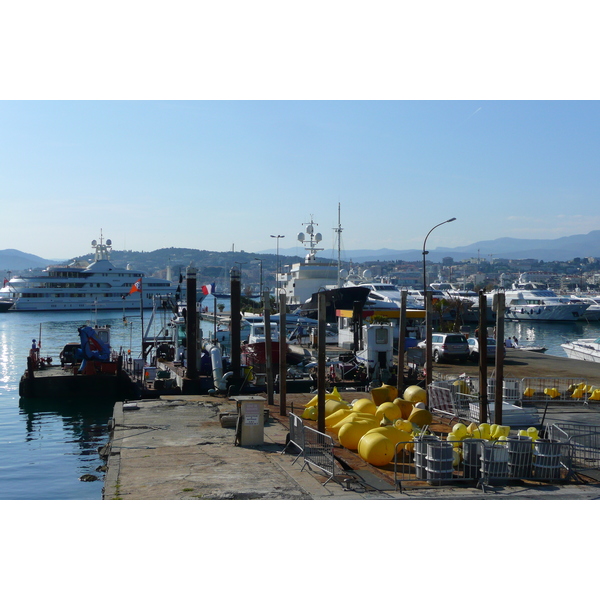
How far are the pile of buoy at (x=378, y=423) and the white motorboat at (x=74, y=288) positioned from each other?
325ft

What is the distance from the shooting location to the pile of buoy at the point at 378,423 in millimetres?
13758

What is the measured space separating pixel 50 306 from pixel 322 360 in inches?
4351

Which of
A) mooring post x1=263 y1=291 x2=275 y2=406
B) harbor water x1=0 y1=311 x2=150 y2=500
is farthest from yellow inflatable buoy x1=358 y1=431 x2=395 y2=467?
mooring post x1=263 y1=291 x2=275 y2=406

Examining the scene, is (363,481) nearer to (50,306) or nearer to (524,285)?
(50,306)

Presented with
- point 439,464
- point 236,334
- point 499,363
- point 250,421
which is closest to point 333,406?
point 250,421

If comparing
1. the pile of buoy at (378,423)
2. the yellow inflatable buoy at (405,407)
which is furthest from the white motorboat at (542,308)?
the yellow inflatable buoy at (405,407)

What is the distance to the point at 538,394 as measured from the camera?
2286 centimetres

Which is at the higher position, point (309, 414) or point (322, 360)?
point (322, 360)

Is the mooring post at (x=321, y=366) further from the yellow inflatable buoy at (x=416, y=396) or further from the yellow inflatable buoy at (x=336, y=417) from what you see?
the yellow inflatable buoy at (x=416, y=396)

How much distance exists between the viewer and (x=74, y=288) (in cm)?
11975

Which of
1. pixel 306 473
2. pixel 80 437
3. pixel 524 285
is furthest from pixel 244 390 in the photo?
pixel 524 285

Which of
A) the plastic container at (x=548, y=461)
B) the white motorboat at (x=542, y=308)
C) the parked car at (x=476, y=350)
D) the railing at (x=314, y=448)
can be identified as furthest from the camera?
the white motorboat at (x=542, y=308)

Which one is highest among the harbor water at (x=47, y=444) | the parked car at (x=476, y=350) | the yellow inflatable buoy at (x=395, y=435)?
the yellow inflatable buoy at (x=395, y=435)

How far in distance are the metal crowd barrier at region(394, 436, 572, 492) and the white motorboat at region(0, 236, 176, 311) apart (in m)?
106
